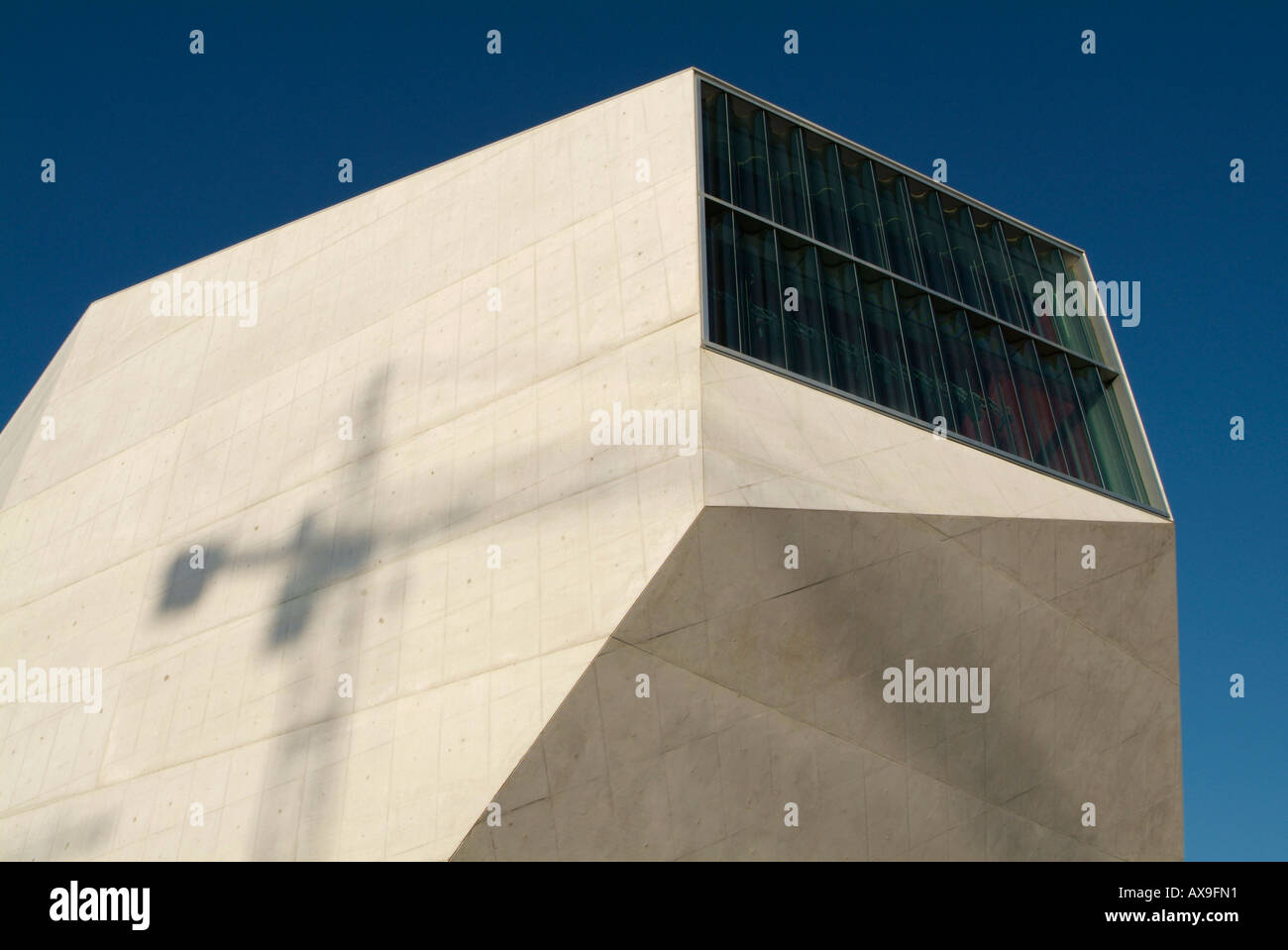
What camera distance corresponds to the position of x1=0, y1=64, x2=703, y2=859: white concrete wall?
1612cm

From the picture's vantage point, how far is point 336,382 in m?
21.5

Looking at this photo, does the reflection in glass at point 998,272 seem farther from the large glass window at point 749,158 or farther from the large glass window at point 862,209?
the large glass window at point 749,158

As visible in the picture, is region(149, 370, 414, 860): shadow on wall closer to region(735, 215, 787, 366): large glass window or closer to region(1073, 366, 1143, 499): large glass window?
Result: region(735, 215, 787, 366): large glass window

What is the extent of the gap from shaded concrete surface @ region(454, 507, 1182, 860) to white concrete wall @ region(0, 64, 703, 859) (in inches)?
30.7

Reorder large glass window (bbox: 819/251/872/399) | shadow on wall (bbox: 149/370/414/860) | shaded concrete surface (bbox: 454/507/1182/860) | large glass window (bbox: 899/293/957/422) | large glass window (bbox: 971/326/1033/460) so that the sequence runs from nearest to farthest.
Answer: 1. shaded concrete surface (bbox: 454/507/1182/860)
2. shadow on wall (bbox: 149/370/414/860)
3. large glass window (bbox: 819/251/872/399)
4. large glass window (bbox: 899/293/957/422)
5. large glass window (bbox: 971/326/1033/460)

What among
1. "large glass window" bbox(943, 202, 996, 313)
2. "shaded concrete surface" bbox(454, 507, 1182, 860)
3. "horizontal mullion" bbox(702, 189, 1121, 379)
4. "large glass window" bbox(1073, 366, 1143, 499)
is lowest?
"shaded concrete surface" bbox(454, 507, 1182, 860)

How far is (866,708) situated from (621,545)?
4105 mm

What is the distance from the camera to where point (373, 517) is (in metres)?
19.0

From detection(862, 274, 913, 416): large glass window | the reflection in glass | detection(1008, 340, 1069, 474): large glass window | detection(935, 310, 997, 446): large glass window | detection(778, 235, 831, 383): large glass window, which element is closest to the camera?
detection(778, 235, 831, 383): large glass window

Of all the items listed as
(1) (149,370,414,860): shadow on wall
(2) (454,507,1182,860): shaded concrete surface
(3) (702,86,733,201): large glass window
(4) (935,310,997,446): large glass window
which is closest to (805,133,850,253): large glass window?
(3) (702,86,733,201): large glass window

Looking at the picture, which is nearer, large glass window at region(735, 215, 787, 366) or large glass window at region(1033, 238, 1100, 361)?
large glass window at region(735, 215, 787, 366)
